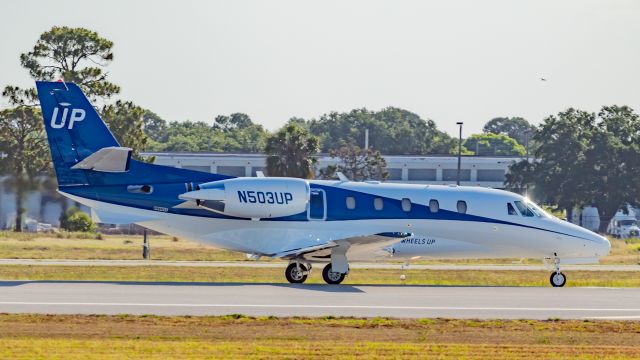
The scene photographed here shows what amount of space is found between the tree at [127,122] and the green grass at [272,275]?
1329 inches

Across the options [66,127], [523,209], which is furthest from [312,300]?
[523,209]

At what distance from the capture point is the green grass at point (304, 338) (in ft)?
63.9

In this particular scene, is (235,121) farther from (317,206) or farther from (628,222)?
(317,206)

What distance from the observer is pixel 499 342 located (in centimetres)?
2125

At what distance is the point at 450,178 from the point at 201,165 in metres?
20.6

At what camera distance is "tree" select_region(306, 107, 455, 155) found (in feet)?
510

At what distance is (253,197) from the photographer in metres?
33.2

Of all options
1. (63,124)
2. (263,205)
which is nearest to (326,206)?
(263,205)

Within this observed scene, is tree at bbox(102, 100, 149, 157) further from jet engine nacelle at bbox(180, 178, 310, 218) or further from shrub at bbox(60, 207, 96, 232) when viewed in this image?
jet engine nacelle at bbox(180, 178, 310, 218)

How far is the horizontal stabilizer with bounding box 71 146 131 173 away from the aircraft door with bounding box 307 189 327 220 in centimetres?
525

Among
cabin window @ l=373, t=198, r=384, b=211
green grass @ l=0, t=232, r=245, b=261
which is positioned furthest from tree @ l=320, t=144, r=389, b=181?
cabin window @ l=373, t=198, r=384, b=211

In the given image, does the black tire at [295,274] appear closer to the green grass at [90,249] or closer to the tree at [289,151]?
the green grass at [90,249]

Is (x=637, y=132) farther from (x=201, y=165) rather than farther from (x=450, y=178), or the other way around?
(x=201, y=165)

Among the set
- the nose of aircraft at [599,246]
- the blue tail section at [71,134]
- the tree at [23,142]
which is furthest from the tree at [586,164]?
the blue tail section at [71,134]
